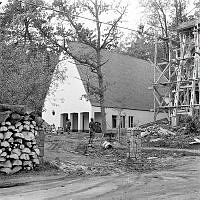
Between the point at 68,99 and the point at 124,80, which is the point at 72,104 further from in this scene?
the point at 124,80

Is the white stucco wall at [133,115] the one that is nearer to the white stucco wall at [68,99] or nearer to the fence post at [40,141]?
the white stucco wall at [68,99]

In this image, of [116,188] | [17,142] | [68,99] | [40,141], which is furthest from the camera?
[68,99]

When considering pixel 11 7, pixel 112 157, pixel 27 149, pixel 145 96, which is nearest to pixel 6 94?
pixel 112 157

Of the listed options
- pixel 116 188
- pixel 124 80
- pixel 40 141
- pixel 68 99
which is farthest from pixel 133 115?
pixel 116 188

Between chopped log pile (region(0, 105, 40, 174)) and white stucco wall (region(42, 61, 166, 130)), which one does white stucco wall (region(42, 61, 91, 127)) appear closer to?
white stucco wall (region(42, 61, 166, 130))

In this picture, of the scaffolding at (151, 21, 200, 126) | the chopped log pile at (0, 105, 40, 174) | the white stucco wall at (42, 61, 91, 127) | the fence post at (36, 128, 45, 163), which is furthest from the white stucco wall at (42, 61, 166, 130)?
the chopped log pile at (0, 105, 40, 174)

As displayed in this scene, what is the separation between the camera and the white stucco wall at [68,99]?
41031 mm

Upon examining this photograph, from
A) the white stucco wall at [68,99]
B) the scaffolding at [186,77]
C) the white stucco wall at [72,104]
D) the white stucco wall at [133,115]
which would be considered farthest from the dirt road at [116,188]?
the white stucco wall at [68,99]

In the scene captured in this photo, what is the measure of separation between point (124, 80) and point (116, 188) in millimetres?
37095

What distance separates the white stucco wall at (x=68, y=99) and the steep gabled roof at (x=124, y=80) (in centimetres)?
92

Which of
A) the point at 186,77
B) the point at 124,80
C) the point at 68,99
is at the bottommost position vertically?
the point at 68,99

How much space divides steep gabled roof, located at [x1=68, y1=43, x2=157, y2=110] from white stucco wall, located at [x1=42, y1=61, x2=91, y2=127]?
917 millimetres

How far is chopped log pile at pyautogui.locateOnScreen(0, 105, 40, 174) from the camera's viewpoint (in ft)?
41.4

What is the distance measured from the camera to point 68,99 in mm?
42969
